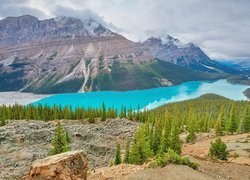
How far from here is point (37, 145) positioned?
8219 cm

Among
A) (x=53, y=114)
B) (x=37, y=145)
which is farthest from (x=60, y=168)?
(x=53, y=114)

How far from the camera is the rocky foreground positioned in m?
65.2

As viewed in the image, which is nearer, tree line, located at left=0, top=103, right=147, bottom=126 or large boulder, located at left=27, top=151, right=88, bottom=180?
large boulder, located at left=27, top=151, right=88, bottom=180

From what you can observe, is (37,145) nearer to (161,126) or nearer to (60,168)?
(161,126)

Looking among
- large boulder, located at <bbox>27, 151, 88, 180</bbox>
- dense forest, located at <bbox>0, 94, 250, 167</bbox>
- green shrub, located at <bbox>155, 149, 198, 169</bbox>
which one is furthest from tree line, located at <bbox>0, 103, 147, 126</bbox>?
large boulder, located at <bbox>27, 151, 88, 180</bbox>

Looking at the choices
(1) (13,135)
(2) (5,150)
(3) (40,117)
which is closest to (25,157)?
(2) (5,150)

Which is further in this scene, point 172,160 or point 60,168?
point 172,160

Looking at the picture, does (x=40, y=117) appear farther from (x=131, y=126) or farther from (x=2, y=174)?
(x=2, y=174)

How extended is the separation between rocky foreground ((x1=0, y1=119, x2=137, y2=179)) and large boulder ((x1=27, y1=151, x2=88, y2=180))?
37.6 m

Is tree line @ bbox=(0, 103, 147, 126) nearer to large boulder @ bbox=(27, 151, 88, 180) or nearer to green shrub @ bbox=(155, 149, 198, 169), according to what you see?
green shrub @ bbox=(155, 149, 198, 169)

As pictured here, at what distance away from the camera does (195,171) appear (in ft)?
93.2

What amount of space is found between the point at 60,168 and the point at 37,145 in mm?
62569

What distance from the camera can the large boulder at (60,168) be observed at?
22562 millimetres

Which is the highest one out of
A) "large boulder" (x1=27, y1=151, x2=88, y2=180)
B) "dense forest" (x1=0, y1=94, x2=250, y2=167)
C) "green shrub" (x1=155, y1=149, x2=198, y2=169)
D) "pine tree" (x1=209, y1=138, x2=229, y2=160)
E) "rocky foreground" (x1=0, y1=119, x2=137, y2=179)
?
"large boulder" (x1=27, y1=151, x2=88, y2=180)
